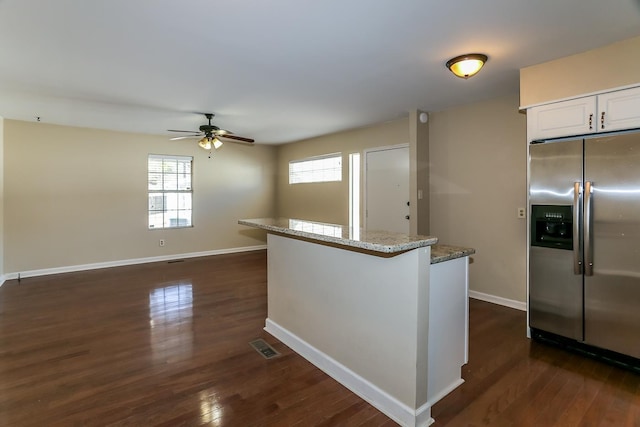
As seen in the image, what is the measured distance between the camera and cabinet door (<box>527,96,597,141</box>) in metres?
2.66

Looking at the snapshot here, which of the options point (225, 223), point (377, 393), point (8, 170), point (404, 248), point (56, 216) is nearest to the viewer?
point (404, 248)

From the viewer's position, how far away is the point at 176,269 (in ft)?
19.1

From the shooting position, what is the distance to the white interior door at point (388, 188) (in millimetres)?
5023

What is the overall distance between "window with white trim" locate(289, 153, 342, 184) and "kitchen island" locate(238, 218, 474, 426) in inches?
151

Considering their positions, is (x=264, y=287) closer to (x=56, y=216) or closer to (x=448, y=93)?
(x=448, y=93)

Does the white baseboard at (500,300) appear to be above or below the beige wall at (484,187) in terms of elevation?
below

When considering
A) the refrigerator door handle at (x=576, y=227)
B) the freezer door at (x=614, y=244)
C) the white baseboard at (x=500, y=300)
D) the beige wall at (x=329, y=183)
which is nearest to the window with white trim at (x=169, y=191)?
the beige wall at (x=329, y=183)

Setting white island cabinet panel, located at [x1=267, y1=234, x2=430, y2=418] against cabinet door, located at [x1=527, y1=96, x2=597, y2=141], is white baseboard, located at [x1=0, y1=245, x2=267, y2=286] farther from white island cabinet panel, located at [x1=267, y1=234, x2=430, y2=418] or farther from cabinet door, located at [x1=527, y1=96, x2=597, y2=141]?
cabinet door, located at [x1=527, y1=96, x2=597, y2=141]

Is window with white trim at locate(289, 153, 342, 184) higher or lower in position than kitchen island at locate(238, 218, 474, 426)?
higher

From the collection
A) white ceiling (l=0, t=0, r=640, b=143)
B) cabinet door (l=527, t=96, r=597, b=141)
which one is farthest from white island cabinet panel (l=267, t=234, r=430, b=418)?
cabinet door (l=527, t=96, r=597, b=141)

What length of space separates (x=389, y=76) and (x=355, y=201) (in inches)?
120

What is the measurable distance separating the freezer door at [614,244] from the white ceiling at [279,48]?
880 mm

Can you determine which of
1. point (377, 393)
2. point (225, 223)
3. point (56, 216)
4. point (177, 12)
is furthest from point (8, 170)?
point (377, 393)

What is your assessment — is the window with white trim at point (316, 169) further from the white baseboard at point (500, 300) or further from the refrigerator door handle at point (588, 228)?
the refrigerator door handle at point (588, 228)
